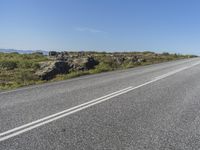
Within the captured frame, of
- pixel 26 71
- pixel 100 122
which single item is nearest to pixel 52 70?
pixel 26 71

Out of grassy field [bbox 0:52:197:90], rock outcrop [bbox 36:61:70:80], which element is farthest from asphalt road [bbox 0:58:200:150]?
rock outcrop [bbox 36:61:70:80]

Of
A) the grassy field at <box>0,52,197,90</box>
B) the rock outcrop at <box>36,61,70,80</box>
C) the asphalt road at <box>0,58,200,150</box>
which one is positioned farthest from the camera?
the rock outcrop at <box>36,61,70,80</box>

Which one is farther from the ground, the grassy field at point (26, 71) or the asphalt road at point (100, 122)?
the asphalt road at point (100, 122)

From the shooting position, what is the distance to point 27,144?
15.7ft

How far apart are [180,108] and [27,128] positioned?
4.05 metres

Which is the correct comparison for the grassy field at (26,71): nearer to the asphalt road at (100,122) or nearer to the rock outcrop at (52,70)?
the rock outcrop at (52,70)

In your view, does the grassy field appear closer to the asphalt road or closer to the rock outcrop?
the rock outcrop

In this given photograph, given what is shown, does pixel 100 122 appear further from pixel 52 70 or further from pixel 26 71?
pixel 26 71

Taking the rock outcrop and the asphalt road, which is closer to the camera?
the asphalt road

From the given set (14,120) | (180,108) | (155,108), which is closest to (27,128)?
(14,120)

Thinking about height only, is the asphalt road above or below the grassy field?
above

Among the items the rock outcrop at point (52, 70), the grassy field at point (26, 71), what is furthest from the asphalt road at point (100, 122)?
the rock outcrop at point (52, 70)

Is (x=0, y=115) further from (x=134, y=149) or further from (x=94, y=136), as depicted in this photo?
(x=134, y=149)

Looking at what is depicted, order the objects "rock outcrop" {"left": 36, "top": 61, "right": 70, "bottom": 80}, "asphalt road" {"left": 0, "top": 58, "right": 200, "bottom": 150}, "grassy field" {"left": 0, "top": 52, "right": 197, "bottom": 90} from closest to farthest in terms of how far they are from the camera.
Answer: "asphalt road" {"left": 0, "top": 58, "right": 200, "bottom": 150} → "grassy field" {"left": 0, "top": 52, "right": 197, "bottom": 90} → "rock outcrop" {"left": 36, "top": 61, "right": 70, "bottom": 80}
